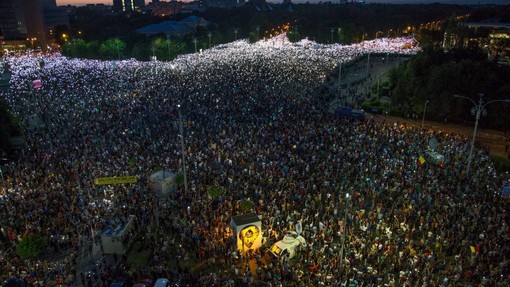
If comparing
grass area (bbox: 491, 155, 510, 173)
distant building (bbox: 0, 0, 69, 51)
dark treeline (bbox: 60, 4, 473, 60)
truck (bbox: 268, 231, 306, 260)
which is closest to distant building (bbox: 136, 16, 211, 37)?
dark treeline (bbox: 60, 4, 473, 60)

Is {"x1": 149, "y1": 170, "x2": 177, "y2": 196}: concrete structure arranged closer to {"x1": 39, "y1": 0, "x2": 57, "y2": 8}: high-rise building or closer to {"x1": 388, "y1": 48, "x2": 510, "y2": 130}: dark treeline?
{"x1": 388, "y1": 48, "x2": 510, "y2": 130}: dark treeline

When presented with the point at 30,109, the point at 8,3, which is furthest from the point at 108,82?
the point at 8,3

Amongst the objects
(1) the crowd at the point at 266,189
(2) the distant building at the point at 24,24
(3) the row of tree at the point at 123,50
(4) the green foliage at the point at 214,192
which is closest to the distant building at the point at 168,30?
(3) the row of tree at the point at 123,50

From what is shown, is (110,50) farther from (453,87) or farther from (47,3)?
(47,3)

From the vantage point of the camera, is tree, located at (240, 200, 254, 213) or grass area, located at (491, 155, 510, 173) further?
grass area, located at (491, 155, 510, 173)

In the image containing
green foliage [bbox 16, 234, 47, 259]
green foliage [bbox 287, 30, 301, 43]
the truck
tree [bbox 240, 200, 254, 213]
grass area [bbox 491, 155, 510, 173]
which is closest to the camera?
green foliage [bbox 16, 234, 47, 259]

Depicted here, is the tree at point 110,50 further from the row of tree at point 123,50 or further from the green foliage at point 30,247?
the green foliage at point 30,247

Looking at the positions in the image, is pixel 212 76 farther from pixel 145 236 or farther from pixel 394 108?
pixel 145 236
